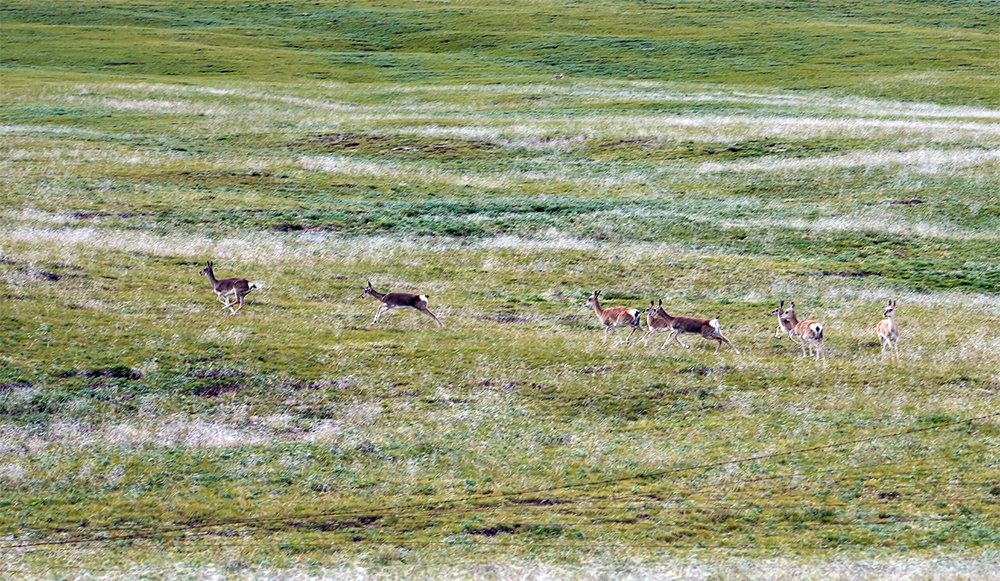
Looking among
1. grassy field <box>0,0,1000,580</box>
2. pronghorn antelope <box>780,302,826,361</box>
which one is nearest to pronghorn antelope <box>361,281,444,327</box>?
grassy field <box>0,0,1000,580</box>

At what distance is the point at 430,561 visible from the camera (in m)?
13.3

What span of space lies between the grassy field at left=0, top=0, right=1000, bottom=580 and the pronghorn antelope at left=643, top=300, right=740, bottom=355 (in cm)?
35

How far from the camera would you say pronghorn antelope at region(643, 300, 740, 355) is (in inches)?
853

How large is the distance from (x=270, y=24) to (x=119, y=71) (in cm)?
2573

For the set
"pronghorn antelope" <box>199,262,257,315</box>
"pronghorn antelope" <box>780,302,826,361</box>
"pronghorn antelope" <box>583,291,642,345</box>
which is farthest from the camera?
"pronghorn antelope" <box>199,262,257,315</box>

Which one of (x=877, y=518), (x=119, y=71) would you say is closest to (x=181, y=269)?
(x=877, y=518)

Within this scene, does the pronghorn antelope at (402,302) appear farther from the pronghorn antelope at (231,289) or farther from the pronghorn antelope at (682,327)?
the pronghorn antelope at (682,327)

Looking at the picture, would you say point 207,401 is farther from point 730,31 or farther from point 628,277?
point 730,31

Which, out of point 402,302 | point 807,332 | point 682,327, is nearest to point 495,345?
point 402,302

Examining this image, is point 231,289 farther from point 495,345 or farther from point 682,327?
point 682,327

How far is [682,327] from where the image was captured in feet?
72.0

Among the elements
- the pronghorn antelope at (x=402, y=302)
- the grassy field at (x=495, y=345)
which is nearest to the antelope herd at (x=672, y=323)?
the pronghorn antelope at (x=402, y=302)

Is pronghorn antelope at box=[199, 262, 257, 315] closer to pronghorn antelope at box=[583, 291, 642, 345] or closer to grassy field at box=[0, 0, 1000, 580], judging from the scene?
grassy field at box=[0, 0, 1000, 580]

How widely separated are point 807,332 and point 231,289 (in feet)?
43.8
